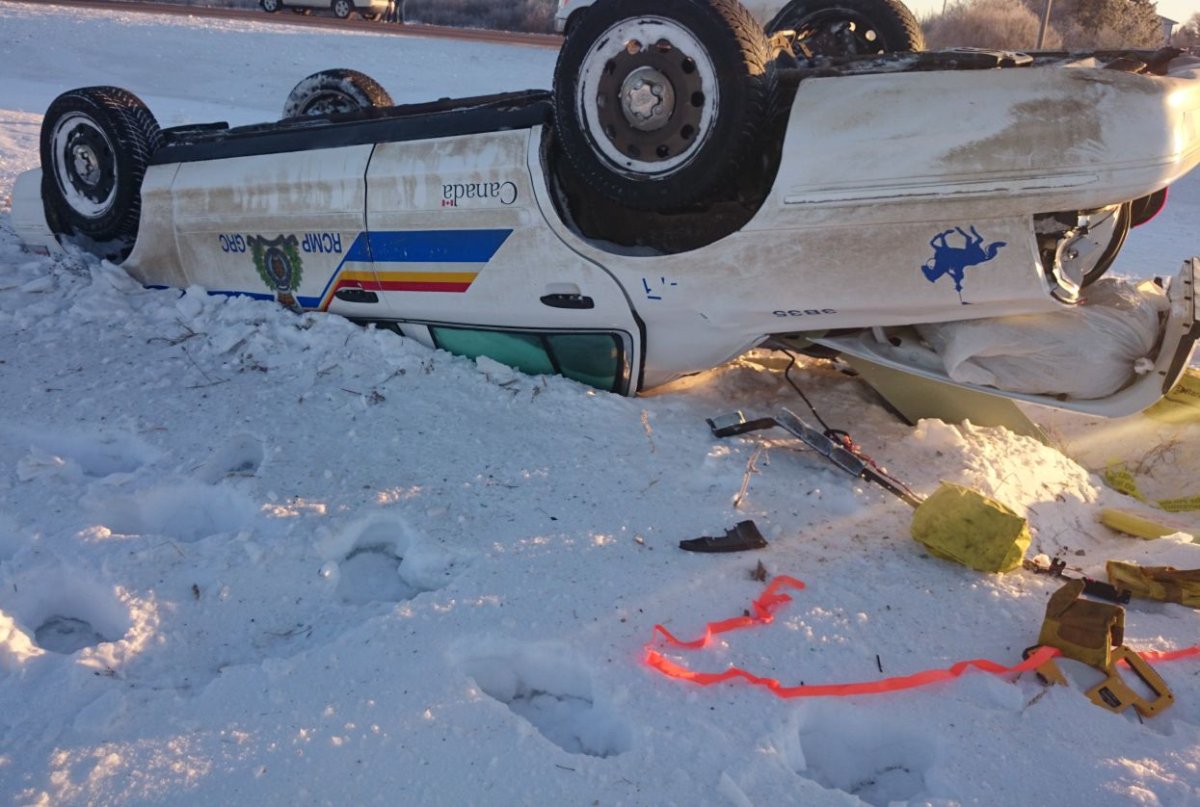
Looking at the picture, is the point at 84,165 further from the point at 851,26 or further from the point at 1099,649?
the point at 1099,649

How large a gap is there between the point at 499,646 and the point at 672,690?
1.74ft

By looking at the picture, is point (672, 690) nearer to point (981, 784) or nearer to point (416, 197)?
point (981, 784)

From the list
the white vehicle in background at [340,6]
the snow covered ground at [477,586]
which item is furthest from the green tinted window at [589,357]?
the white vehicle in background at [340,6]

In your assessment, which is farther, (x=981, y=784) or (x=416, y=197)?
(x=416, y=197)

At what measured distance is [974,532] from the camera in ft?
10.4

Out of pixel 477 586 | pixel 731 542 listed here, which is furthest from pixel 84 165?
pixel 731 542

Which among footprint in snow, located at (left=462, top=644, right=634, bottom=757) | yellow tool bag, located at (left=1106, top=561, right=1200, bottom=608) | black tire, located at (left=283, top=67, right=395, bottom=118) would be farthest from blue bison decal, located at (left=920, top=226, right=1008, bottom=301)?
black tire, located at (left=283, top=67, right=395, bottom=118)

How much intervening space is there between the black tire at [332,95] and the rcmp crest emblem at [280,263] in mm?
1415

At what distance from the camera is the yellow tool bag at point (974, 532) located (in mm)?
3145

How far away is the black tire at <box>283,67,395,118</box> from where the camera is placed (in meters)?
5.92

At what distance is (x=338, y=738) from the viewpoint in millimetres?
2400

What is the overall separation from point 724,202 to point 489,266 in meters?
1.11

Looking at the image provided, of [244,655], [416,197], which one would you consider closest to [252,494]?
[244,655]

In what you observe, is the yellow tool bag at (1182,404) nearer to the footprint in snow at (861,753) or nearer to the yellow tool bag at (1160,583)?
the yellow tool bag at (1160,583)
